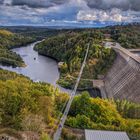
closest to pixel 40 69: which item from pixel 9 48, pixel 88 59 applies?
pixel 88 59

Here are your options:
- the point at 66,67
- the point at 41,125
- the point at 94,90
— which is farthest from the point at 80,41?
the point at 41,125

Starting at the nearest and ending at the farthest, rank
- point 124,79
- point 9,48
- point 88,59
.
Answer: point 124,79
point 88,59
point 9,48

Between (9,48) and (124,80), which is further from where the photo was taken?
(9,48)

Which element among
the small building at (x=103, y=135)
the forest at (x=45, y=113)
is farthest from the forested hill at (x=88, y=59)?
the small building at (x=103, y=135)

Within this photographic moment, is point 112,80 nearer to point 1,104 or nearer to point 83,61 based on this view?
point 83,61

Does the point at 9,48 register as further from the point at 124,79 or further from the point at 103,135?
the point at 103,135

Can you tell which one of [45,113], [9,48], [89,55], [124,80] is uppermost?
[45,113]

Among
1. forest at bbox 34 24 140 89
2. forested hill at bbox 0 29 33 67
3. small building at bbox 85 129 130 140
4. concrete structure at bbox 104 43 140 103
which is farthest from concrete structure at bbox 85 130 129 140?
forested hill at bbox 0 29 33 67
